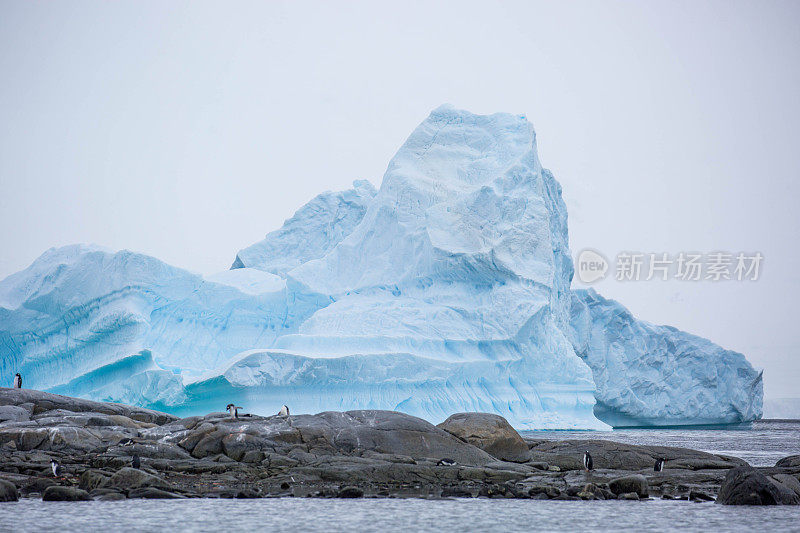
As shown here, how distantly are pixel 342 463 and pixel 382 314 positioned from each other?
14419 millimetres

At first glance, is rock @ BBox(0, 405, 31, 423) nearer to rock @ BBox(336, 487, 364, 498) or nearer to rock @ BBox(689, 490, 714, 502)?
rock @ BBox(336, 487, 364, 498)

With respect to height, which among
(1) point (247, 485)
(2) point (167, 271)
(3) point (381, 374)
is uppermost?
(2) point (167, 271)

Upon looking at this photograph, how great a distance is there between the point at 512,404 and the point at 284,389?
23.2 feet

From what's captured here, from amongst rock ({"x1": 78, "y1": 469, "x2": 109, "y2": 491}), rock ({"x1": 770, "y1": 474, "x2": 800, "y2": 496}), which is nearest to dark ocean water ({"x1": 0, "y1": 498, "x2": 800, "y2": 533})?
rock ({"x1": 78, "y1": 469, "x2": 109, "y2": 491})

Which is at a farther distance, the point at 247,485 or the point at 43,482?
the point at 247,485

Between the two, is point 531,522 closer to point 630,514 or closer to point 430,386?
point 630,514

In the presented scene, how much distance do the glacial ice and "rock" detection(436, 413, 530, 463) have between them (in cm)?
994

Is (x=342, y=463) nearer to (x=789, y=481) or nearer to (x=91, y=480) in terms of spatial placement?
(x=91, y=480)

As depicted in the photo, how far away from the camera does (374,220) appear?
2816 centimetres

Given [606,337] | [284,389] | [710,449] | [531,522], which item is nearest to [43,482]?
[531,522]

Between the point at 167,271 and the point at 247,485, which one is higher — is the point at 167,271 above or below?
above

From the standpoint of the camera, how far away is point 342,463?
36.3 feet

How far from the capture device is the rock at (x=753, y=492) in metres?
9.16

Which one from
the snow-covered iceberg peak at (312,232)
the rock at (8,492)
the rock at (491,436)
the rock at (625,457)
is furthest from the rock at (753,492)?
the snow-covered iceberg peak at (312,232)
